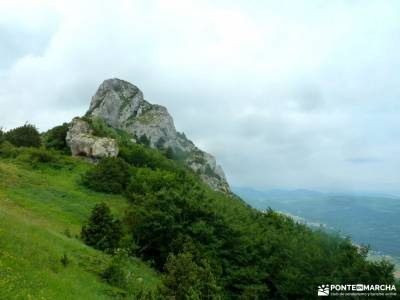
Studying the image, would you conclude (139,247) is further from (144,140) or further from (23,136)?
(144,140)

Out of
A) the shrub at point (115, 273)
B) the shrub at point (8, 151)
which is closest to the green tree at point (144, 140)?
the shrub at point (8, 151)

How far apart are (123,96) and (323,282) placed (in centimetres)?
9212

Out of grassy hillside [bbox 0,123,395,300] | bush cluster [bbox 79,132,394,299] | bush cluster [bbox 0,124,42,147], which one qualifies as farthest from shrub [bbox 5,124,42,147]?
bush cluster [bbox 79,132,394,299]

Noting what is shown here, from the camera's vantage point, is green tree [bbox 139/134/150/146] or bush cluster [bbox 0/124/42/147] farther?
green tree [bbox 139/134/150/146]

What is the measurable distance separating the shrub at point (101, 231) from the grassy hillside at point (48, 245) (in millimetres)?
946

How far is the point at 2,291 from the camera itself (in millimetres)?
11961

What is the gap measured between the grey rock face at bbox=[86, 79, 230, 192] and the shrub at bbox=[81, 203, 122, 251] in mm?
69711

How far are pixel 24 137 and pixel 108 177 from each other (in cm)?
2238

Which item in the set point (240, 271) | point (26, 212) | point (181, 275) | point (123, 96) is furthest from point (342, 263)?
point (123, 96)

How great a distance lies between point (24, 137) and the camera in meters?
61.9

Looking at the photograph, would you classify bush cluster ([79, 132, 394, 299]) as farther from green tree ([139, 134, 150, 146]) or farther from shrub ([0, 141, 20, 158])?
green tree ([139, 134, 150, 146])

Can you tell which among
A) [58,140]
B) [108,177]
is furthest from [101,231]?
[58,140]

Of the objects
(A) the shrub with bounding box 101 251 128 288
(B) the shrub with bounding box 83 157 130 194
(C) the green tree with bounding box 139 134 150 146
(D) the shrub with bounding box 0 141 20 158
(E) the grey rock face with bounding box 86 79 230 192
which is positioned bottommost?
(A) the shrub with bounding box 101 251 128 288

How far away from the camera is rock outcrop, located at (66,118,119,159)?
5694 centimetres
